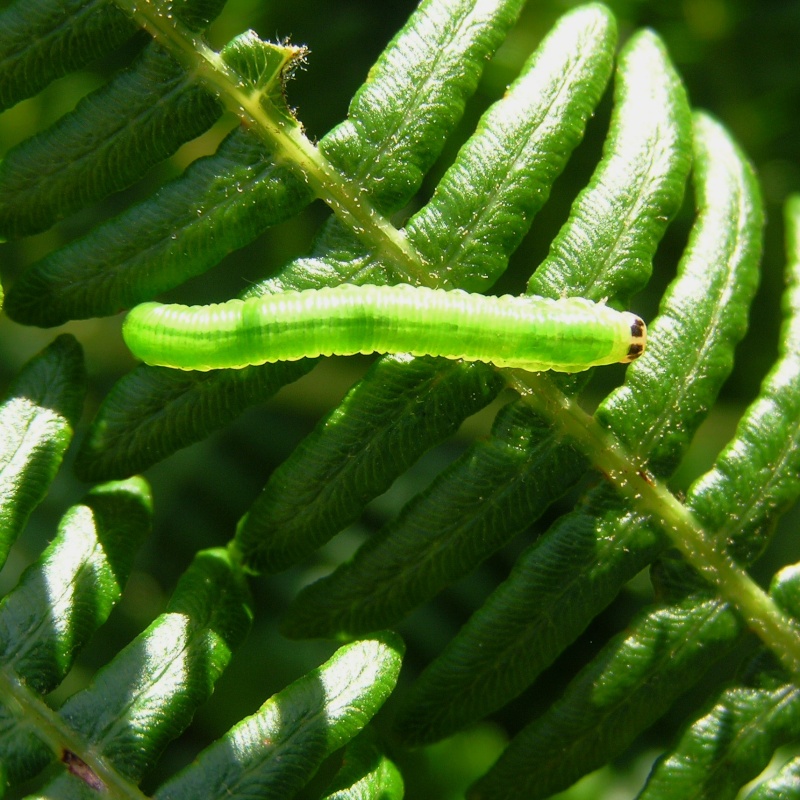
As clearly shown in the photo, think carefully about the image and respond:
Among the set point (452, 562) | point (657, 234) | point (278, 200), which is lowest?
point (452, 562)

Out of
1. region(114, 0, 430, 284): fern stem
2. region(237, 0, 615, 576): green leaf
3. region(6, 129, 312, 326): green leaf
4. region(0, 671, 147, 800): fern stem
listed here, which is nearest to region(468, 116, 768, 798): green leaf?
region(237, 0, 615, 576): green leaf

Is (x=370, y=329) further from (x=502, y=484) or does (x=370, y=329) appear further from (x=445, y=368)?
(x=502, y=484)

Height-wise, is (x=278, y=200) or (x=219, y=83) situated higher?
(x=219, y=83)

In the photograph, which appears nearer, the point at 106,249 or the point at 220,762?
the point at 220,762

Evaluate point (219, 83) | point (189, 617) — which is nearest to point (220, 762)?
point (189, 617)

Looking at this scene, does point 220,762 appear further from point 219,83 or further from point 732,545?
point 219,83

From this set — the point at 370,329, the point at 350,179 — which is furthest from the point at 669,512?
the point at 350,179
